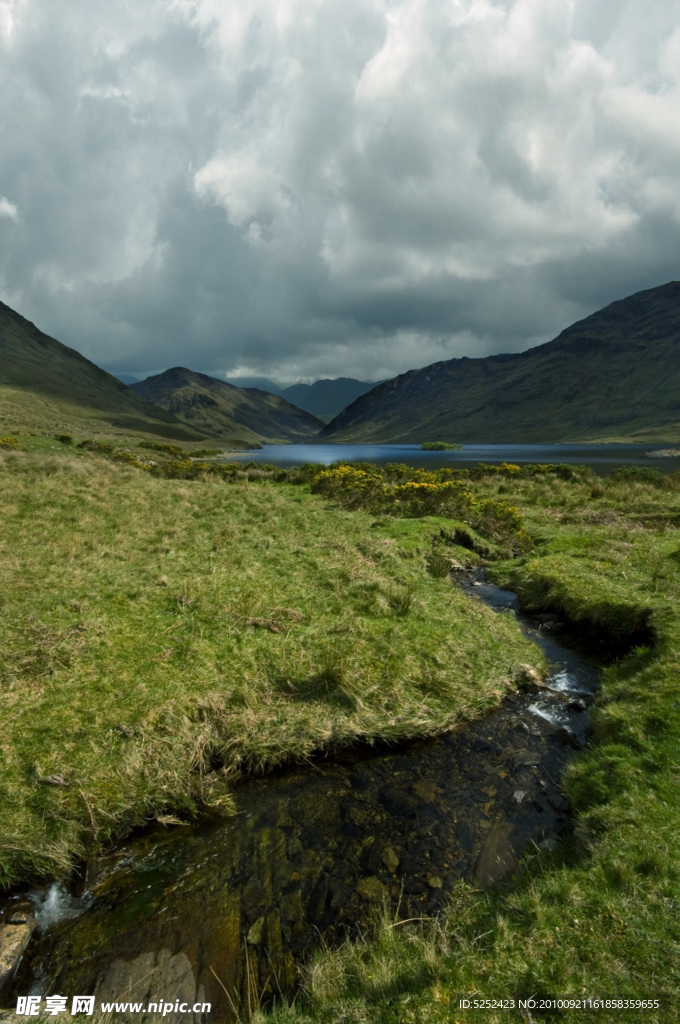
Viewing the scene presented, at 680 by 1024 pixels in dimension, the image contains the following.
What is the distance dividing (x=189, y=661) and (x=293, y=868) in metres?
4.82

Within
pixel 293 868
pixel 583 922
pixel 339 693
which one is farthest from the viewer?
pixel 339 693

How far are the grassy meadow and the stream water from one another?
1.33 feet

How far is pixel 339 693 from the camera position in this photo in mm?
10109

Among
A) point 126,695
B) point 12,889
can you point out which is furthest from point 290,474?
point 12,889

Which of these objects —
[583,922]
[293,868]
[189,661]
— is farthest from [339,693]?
[583,922]

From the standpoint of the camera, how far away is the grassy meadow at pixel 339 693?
4930mm

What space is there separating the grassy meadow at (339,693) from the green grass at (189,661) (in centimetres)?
5

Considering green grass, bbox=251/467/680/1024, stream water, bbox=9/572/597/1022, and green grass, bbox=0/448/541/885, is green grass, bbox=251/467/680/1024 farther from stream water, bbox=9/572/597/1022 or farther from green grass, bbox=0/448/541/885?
green grass, bbox=0/448/541/885

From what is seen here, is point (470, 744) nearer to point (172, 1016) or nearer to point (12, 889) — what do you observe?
point (172, 1016)

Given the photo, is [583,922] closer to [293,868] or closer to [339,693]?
[293,868]

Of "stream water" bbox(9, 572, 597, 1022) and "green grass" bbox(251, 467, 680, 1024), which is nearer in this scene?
"green grass" bbox(251, 467, 680, 1024)

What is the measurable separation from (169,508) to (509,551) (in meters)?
16.9

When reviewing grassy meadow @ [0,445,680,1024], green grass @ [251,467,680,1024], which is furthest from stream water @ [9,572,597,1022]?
green grass @ [251,467,680,1024]

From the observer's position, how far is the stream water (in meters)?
5.47
